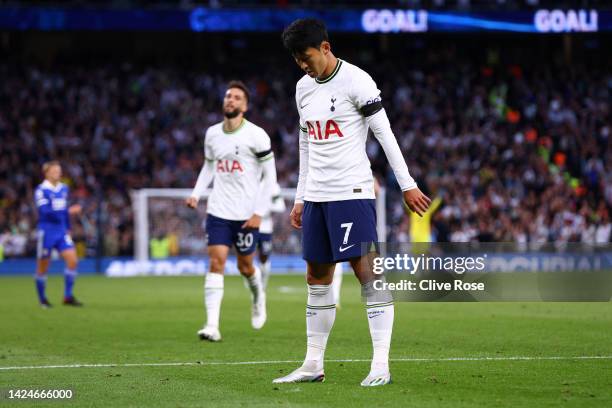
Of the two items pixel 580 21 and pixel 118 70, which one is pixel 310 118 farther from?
pixel 118 70

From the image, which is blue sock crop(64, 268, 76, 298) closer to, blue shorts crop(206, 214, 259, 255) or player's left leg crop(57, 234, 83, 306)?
player's left leg crop(57, 234, 83, 306)

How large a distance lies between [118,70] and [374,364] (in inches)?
1226

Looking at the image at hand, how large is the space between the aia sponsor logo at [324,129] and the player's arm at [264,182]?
425 cm

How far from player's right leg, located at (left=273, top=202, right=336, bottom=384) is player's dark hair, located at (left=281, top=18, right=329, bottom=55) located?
3.71 feet

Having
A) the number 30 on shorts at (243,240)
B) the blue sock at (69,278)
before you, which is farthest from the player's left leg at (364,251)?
the blue sock at (69,278)

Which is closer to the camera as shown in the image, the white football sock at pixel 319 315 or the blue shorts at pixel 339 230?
the blue shorts at pixel 339 230

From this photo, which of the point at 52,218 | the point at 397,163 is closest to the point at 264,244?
the point at 52,218

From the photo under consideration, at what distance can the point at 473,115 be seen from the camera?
36062 mm

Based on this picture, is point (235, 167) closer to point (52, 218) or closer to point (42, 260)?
point (52, 218)

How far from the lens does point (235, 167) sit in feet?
40.8

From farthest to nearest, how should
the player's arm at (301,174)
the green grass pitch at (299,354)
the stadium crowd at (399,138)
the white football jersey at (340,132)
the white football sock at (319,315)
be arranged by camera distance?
the stadium crowd at (399,138), the player's arm at (301,174), the white football sock at (319,315), the white football jersey at (340,132), the green grass pitch at (299,354)

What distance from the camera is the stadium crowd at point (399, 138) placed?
99.5 ft

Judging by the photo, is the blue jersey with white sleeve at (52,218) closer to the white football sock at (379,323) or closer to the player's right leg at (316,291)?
the player's right leg at (316,291)

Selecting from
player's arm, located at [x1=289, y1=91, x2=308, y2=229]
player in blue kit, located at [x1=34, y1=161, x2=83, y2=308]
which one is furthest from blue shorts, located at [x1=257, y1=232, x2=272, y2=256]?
player's arm, located at [x1=289, y1=91, x2=308, y2=229]
